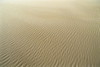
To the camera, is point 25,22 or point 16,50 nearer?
point 16,50

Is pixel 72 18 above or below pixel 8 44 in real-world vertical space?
above

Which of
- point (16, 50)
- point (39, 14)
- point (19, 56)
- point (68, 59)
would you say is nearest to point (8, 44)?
point (16, 50)

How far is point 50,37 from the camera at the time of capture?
1.39 metres

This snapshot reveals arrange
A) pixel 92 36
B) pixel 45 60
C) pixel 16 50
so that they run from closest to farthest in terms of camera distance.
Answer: pixel 45 60 < pixel 16 50 < pixel 92 36

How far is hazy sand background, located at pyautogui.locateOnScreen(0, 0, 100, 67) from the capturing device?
1.05 metres

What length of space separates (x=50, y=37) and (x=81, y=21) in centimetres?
65

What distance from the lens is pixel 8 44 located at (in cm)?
124

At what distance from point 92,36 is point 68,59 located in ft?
1.80

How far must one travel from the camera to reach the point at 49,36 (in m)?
1.41

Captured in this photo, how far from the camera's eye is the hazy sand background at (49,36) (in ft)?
3.46

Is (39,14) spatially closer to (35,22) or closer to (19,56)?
(35,22)

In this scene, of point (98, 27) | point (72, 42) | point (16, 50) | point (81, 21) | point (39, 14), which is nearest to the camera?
point (16, 50)

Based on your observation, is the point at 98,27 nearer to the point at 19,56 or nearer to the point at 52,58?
the point at 52,58

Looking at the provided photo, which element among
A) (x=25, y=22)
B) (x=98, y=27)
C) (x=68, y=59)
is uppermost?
(x=25, y=22)
